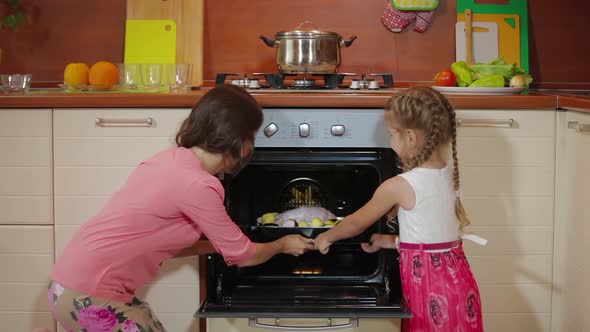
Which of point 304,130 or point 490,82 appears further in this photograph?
point 490,82

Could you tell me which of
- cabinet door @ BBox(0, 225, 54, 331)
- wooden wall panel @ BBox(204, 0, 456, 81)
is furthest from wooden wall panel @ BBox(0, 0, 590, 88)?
cabinet door @ BBox(0, 225, 54, 331)

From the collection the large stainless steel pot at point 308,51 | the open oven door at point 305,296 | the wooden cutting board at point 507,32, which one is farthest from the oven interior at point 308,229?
the wooden cutting board at point 507,32

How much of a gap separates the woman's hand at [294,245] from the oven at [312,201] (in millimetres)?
100

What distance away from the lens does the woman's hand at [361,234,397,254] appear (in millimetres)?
2150

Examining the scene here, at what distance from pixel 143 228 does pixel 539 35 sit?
1.64 meters

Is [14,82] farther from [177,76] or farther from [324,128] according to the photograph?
[324,128]

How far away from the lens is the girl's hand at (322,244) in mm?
2098

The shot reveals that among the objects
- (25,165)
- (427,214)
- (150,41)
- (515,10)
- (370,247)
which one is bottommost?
(370,247)

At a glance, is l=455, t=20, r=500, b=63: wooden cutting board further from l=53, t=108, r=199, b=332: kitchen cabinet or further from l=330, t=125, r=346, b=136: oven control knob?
l=53, t=108, r=199, b=332: kitchen cabinet

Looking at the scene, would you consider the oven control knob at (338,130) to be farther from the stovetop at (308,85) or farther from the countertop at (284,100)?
the stovetop at (308,85)

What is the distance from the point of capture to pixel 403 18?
2.78 m

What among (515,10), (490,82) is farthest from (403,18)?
(490,82)

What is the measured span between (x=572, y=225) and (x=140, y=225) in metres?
1.13

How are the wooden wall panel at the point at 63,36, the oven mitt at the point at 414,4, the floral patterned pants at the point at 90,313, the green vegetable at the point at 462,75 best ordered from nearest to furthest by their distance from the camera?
the floral patterned pants at the point at 90,313 < the green vegetable at the point at 462,75 < the oven mitt at the point at 414,4 < the wooden wall panel at the point at 63,36
